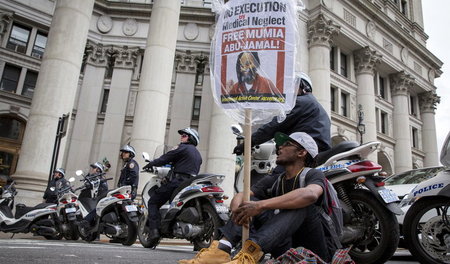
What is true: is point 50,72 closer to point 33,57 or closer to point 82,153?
point 82,153

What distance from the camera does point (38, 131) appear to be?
39.6 feet

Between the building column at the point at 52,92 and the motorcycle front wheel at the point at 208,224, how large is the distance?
7598mm

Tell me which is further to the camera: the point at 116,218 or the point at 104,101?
the point at 104,101

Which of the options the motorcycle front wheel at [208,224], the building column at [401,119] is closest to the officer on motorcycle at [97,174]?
the motorcycle front wheel at [208,224]

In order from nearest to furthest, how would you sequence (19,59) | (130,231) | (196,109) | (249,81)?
(249,81)
(130,231)
(19,59)
(196,109)

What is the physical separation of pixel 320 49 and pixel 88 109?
51.3 feet

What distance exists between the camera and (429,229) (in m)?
4.04

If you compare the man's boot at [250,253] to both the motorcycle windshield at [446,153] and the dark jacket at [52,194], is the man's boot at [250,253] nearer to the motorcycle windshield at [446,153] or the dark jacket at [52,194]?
the motorcycle windshield at [446,153]

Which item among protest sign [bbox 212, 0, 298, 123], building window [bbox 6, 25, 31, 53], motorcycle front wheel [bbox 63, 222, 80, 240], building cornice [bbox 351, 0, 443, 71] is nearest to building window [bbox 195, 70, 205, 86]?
building window [bbox 6, 25, 31, 53]

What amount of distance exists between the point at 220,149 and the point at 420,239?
13.2 metres

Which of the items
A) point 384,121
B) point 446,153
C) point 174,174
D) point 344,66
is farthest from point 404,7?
point 446,153

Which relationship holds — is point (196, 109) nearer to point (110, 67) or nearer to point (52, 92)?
point (110, 67)

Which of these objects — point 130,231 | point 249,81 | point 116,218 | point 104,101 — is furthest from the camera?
point 104,101

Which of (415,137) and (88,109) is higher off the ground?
(415,137)
